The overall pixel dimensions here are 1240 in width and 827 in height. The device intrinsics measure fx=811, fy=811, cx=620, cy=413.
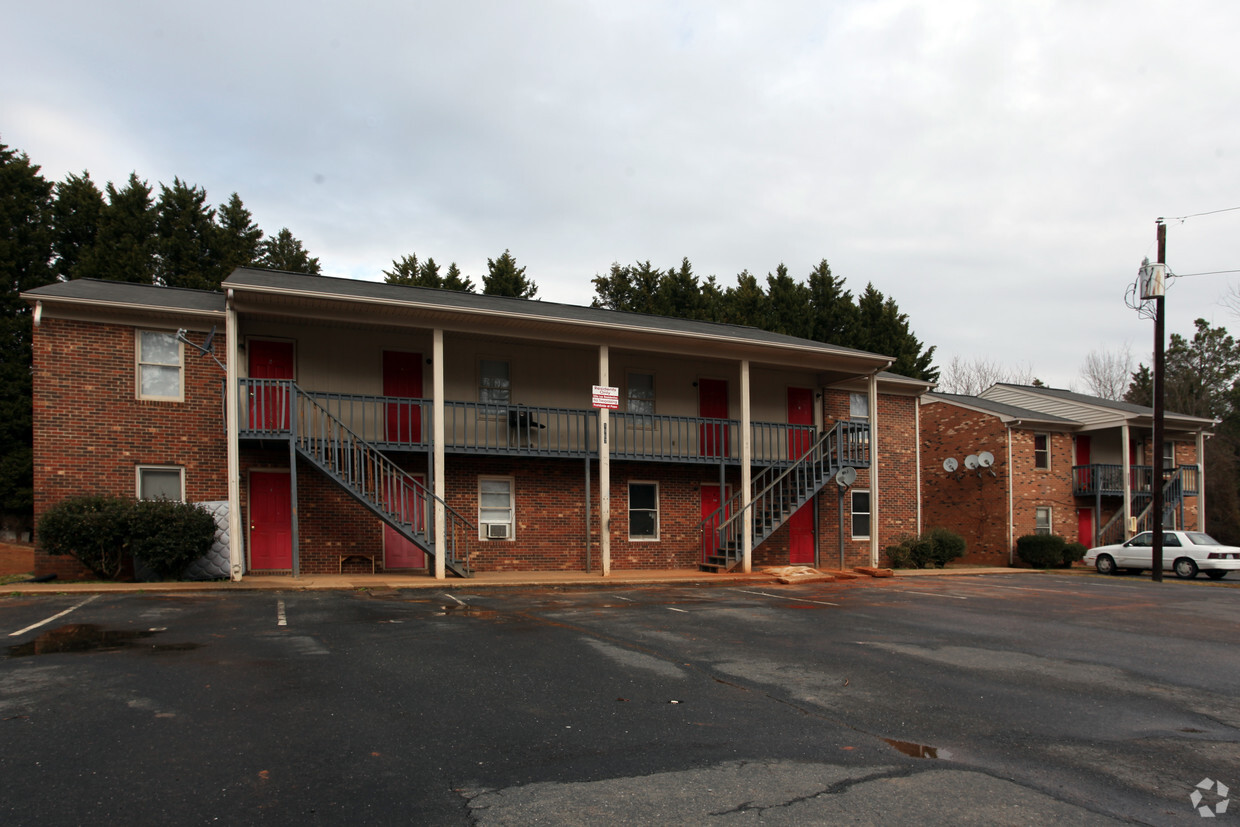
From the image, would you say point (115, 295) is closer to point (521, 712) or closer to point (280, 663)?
point (280, 663)

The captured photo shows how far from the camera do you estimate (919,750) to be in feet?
17.5

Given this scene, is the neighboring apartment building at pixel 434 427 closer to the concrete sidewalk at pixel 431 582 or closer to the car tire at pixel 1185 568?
the concrete sidewalk at pixel 431 582

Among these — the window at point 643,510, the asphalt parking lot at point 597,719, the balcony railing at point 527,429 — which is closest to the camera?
the asphalt parking lot at point 597,719

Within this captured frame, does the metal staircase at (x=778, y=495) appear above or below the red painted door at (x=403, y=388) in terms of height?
below

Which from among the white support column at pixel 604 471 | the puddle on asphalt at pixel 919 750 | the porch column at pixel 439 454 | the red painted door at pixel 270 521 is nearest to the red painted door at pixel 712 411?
the white support column at pixel 604 471

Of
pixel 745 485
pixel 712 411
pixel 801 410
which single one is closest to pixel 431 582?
pixel 745 485

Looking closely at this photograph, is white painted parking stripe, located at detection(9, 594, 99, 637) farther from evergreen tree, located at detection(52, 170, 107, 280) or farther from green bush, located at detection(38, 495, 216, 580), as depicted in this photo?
evergreen tree, located at detection(52, 170, 107, 280)

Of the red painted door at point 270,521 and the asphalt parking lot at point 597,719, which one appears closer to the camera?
the asphalt parking lot at point 597,719

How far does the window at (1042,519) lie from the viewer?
29.0 meters

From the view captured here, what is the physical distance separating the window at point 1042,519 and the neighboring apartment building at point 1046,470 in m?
0.04

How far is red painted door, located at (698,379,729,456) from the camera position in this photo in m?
20.5

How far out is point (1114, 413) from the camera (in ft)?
96.9

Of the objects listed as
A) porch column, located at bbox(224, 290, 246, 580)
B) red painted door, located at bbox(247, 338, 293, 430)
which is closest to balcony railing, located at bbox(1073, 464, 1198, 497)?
red painted door, located at bbox(247, 338, 293, 430)

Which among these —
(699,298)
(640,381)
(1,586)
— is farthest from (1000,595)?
(699,298)
